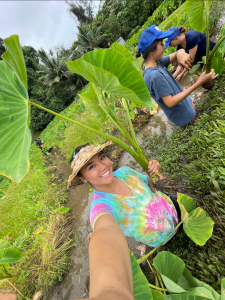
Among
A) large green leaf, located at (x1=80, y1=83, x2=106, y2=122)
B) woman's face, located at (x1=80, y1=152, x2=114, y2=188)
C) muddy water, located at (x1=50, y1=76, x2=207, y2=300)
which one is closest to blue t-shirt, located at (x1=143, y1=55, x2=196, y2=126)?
large green leaf, located at (x1=80, y1=83, x2=106, y2=122)

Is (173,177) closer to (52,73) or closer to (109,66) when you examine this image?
(109,66)

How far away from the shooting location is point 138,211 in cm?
103

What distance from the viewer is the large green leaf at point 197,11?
1.00 m

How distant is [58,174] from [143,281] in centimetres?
378

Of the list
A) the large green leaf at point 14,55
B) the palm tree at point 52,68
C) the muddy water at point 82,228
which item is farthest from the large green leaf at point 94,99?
the palm tree at point 52,68

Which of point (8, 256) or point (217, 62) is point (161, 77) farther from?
point (8, 256)

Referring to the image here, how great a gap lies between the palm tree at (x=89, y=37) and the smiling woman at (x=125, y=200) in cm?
1990

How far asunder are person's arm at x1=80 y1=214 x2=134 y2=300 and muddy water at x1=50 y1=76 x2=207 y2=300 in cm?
133

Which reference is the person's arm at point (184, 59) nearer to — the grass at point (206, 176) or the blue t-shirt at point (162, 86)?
the blue t-shirt at point (162, 86)

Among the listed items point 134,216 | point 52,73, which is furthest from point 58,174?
point 52,73

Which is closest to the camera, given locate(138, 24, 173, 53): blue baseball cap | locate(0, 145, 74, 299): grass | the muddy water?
locate(138, 24, 173, 53): blue baseball cap

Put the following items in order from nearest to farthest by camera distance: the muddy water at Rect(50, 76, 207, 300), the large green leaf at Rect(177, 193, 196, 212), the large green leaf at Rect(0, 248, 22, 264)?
1. the large green leaf at Rect(177, 193, 196, 212)
2. the large green leaf at Rect(0, 248, 22, 264)
3. the muddy water at Rect(50, 76, 207, 300)

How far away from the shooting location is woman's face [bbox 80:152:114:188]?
39.8 inches

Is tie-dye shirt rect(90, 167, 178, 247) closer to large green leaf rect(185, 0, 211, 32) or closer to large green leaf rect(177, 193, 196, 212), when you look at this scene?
large green leaf rect(177, 193, 196, 212)
